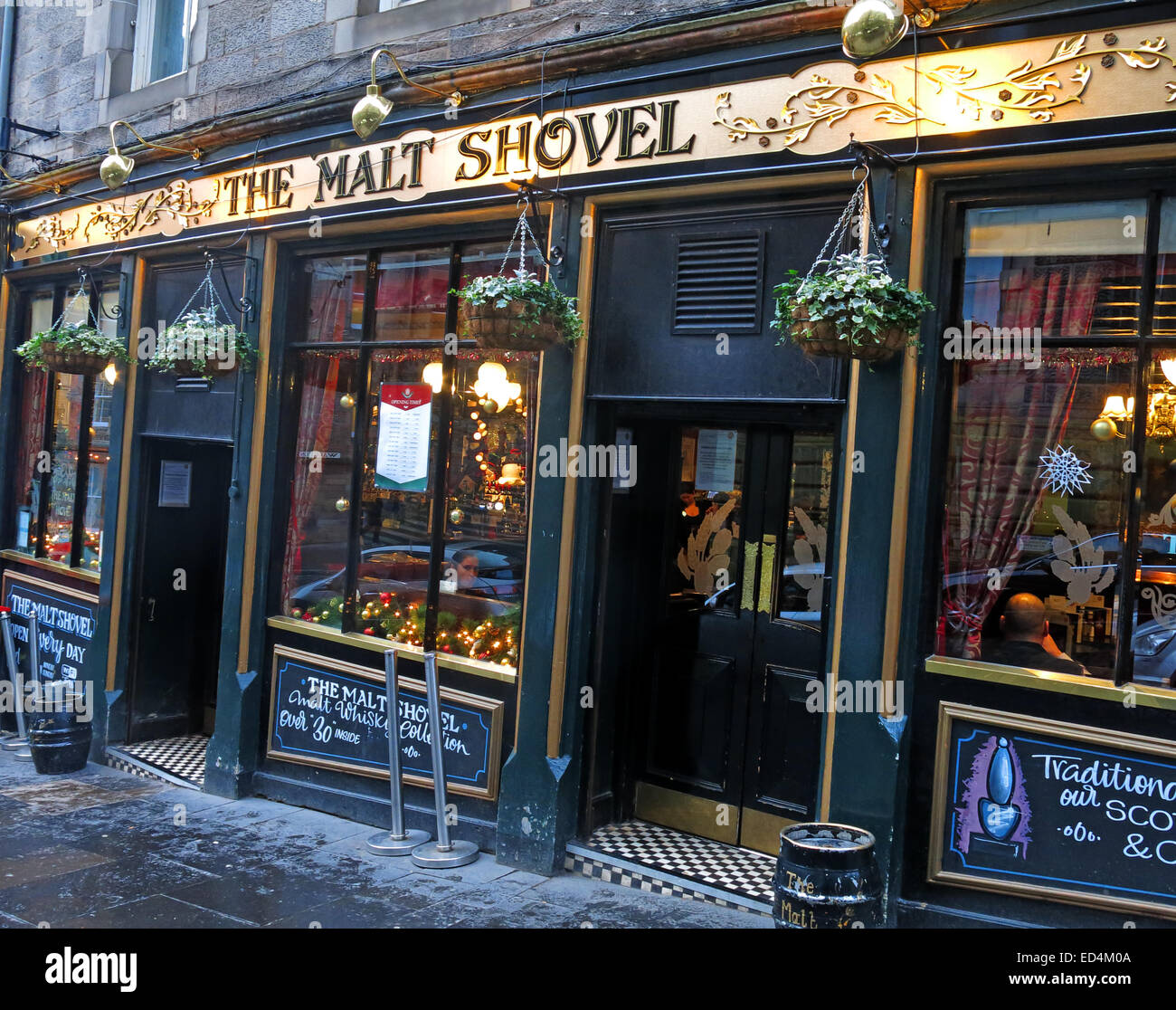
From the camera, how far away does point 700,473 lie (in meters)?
6.56

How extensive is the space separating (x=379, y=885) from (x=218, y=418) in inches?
165

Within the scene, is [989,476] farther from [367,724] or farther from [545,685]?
[367,724]

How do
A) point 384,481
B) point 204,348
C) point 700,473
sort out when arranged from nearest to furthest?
1. point 700,473
2. point 384,481
3. point 204,348

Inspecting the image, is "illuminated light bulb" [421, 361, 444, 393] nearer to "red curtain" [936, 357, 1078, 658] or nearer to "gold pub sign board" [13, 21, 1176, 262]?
"gold pub sign board" [13, 21, 1176, 262]

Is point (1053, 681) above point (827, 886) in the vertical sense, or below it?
above

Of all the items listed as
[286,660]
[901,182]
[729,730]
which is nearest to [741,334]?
[901,182]

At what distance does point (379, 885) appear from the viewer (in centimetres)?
586

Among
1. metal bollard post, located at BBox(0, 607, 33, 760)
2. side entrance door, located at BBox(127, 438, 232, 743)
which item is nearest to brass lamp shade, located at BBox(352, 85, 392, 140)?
side entrance door, located at BBox(127, 438, 232, 743)

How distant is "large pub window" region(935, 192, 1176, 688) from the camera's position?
4621 millimetres

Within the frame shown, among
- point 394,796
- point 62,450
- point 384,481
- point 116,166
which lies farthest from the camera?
point 62,450

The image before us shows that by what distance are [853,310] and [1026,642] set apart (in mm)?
1737

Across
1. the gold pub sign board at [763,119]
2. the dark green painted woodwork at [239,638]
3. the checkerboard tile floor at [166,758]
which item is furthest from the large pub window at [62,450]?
the gold pub sign board at [763,119]

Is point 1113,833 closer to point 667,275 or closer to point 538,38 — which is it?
point 667,275

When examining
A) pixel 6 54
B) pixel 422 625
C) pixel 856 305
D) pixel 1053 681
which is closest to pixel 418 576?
pixel 422 625
